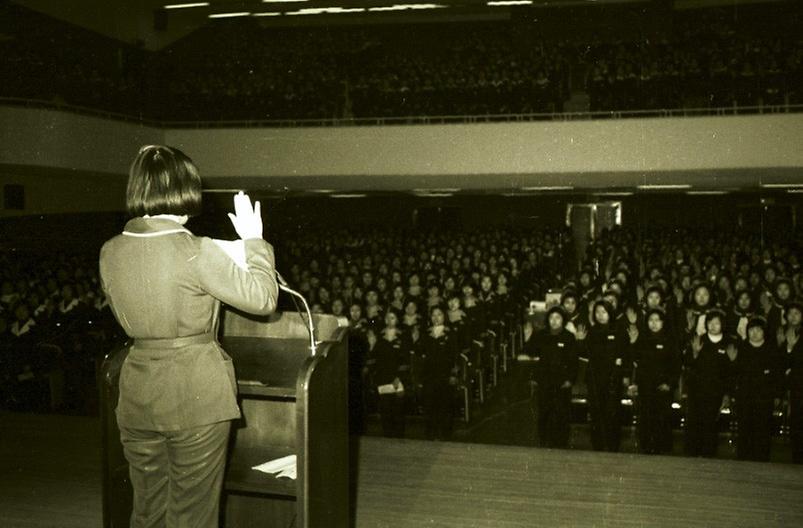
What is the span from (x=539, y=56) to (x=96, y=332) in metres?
10.9

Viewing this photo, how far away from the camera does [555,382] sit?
19.3 feet

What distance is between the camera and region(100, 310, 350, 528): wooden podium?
213 centimetres

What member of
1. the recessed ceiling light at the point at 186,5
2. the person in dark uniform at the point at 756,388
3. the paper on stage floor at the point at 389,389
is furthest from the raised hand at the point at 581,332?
the recessed ceiling light at the point at 186,5

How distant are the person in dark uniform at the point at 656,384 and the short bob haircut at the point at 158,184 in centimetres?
457

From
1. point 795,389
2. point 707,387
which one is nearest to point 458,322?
point 707,387

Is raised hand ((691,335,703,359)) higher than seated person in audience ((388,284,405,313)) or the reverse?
the reverse

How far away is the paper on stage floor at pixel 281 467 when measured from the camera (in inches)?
96.9

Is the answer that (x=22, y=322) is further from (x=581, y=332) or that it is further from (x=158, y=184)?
(x=158, y=184)

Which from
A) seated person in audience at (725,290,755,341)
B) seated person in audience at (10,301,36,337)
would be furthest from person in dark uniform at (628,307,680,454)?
seated person in audience at (10,301,36,337)

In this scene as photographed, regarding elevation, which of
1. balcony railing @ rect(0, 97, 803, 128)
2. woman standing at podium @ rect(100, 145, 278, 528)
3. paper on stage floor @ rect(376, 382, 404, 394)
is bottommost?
paper on stage floor @ rect(376, 382, 404, 394)

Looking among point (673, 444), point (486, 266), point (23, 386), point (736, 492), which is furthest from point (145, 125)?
point (736, 492)

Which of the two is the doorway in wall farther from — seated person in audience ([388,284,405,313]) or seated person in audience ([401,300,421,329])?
seated person in audience ([401,300,421,329])

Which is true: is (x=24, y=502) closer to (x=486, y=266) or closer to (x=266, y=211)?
(x=486, y=266)

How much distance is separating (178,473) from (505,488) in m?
1.91
